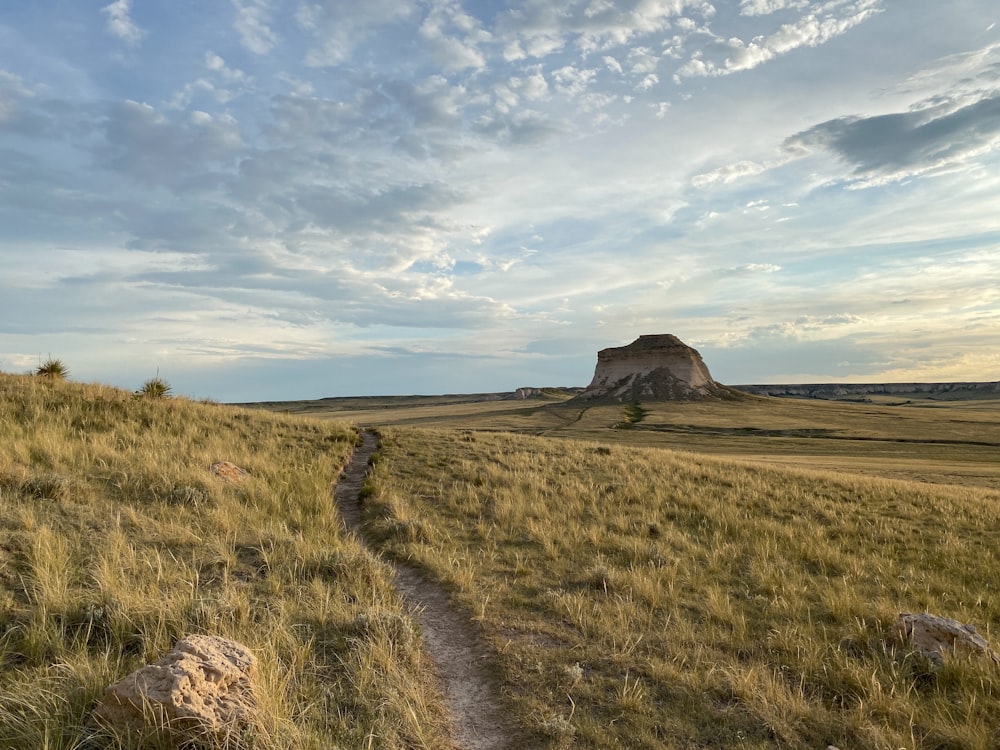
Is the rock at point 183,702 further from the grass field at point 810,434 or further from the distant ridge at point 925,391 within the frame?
the distant ridge at point 925,391

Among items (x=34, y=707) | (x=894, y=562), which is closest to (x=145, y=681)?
(x=34, y=707)

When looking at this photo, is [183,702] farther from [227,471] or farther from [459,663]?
[227,471]

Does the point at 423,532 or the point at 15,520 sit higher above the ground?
the point at 15,520

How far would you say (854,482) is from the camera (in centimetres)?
1905

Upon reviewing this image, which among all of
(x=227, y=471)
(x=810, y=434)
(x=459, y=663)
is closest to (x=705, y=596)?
(x=459, y=663)

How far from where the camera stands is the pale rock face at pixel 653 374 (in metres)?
101

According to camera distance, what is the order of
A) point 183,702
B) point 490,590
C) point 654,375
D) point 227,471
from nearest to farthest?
point 183,702
point 490,590
point 227,471
point 654,375

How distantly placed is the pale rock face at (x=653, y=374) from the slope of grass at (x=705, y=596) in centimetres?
8647

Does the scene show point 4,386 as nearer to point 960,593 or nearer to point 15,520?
point 15,520

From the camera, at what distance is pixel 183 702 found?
3.38 m

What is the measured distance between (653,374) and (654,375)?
0.38 meters

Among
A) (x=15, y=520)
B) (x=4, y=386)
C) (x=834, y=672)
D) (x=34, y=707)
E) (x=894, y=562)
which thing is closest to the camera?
(x=34, y=707)

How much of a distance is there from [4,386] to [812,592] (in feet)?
67.3

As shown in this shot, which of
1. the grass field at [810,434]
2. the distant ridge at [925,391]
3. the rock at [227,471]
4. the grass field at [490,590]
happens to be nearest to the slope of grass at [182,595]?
the grass field at [490,590]
